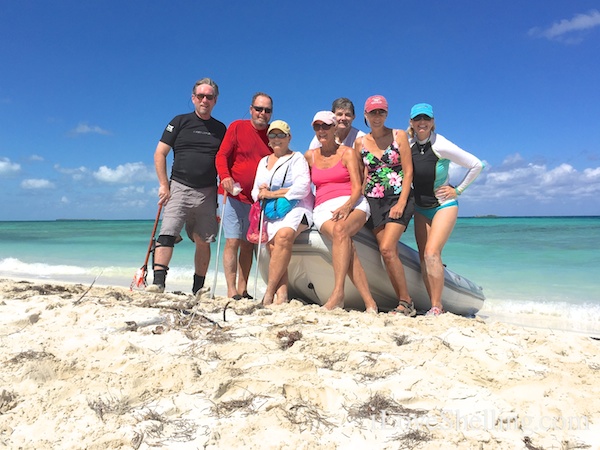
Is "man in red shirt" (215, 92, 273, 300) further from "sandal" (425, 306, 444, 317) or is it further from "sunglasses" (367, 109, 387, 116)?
"sandal" (425, 306, 444, 317)

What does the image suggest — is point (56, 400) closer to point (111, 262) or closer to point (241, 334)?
point (241, 334)

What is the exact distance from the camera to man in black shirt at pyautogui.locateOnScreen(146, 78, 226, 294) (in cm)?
452

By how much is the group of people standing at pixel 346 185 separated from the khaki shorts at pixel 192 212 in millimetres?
241

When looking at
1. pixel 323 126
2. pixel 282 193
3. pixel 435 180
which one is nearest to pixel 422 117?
pixel 435 180

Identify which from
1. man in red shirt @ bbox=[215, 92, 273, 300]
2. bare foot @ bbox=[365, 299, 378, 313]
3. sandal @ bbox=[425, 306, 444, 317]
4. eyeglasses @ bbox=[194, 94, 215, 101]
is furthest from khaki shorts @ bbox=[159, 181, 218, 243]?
sandal @ bbox=[425, 306, 444, 317]

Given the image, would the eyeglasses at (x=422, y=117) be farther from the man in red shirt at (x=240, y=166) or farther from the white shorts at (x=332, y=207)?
the man in red shirt at (x=240, y=166)

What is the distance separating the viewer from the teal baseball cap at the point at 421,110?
3893 millimetres

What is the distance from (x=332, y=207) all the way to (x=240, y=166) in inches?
37.9

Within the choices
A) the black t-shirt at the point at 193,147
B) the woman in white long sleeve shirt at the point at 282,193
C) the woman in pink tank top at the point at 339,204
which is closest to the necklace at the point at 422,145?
the woman in pink tank top at the point at 339,204

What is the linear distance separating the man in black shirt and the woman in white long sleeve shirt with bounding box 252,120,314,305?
670 mm

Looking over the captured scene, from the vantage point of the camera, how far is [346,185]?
13.2 ft

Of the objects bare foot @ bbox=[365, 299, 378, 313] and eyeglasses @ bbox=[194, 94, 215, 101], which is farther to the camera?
eyeglasses @ bbox=[194, 94, 215, 101]

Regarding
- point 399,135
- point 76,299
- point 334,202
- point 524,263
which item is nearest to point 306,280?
point 334,202

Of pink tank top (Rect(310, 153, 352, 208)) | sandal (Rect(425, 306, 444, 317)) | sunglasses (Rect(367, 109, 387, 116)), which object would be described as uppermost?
sunglasses (Rect(367, 109, 387, 116))
